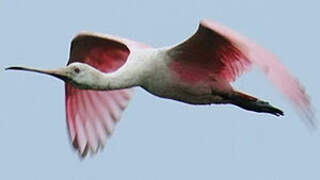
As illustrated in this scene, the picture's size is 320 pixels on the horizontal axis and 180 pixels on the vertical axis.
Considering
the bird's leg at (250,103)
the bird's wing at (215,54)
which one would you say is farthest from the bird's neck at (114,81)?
the bird's leg at (250,103)

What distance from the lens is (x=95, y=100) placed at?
13.9 m

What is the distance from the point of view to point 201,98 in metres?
12.2

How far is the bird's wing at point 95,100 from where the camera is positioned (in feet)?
44.5

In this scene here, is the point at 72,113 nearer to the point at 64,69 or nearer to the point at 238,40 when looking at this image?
the point at 64,69

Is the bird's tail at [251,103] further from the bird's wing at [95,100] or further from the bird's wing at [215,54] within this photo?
the bird's wing at [95,100]

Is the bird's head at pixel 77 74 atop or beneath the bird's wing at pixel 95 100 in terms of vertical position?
beneath

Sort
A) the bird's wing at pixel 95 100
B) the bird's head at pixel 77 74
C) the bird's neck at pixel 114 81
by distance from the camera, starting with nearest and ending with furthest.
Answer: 1. the bird's head at pixel 77 74
2. the bird's neck at pixel 114 81
3. the bird's wing at pixel 95 100

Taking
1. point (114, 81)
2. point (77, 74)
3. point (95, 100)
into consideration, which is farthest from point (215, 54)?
point (95, 100)

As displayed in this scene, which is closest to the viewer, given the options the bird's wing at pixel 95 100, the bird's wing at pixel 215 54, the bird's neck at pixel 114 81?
the bird's wing at pixel 215 54

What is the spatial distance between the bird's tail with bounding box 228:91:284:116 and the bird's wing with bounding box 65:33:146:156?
146 cm

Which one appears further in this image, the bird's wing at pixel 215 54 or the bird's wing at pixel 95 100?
the bird's wing at pixel 95 100

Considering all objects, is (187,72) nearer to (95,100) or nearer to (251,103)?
(251,103)

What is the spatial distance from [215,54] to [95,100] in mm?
2065

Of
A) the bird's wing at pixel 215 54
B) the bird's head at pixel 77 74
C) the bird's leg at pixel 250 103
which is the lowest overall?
the bird's head at pixel 77 74
